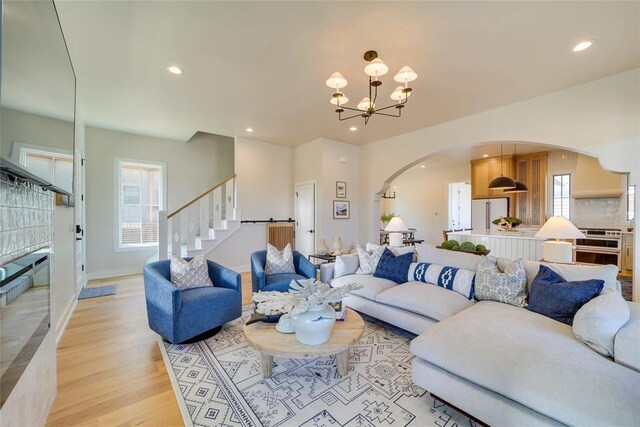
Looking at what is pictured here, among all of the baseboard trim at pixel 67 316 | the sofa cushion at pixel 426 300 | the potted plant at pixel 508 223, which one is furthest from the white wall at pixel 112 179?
the potted plant at pixel 508 223

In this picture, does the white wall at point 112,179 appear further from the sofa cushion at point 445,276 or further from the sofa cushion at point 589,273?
the sofa cushion at point 589,273

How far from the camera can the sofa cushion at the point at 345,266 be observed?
141 inches

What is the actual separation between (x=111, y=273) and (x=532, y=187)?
944 cm

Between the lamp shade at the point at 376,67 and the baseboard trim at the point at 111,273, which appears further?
the baseboard trim at the point at 111,273

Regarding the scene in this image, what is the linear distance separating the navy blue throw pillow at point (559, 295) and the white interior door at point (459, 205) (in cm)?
633

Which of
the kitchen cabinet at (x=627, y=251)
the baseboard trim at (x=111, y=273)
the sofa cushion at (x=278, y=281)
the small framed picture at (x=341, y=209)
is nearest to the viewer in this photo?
the sofa cushion at (x=278, y=281)

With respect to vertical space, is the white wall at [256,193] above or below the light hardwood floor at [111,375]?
above

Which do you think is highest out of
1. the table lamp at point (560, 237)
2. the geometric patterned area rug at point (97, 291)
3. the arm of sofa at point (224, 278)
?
the table lamp at point (560, 237)

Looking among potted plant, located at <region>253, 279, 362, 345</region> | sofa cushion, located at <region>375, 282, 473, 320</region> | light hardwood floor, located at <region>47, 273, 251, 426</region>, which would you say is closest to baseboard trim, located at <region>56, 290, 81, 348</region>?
light hardwood floor, located at <region>47, 273, 251, 426</region>

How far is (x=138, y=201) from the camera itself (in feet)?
18.2

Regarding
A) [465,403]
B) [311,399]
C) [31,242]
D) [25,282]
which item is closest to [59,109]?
[31,242]

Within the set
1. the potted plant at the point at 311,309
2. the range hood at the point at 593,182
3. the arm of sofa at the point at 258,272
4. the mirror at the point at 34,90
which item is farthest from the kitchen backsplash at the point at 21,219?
the range hood at the point at 593,182

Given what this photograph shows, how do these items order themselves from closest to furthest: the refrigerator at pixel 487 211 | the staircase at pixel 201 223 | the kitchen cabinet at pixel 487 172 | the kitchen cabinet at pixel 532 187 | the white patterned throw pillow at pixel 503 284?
1. the white patterned throw pillow at pixel 503 284
2. the staircase at pixel 201 223
3. the kitchen cabinet at pixel 532 187
4. the kitchen cabinet at pixel 487 172
5. the refrigerator at pixel 487 211

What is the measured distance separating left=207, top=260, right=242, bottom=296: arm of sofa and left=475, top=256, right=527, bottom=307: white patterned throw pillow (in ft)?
8.03
